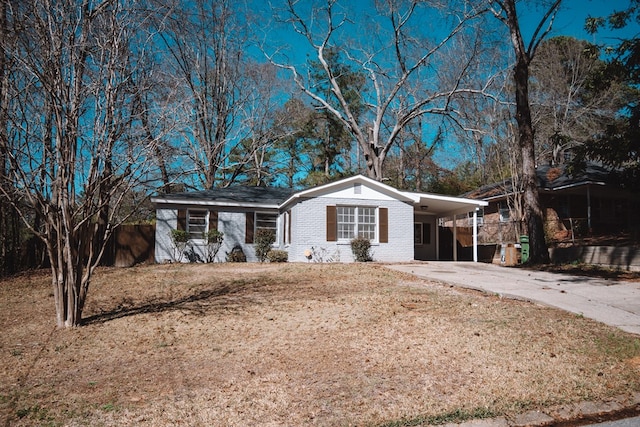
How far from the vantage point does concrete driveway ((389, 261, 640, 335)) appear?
6906 millimetres

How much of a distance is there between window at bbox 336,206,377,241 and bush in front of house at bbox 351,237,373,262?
46 cm

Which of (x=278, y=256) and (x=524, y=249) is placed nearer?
(x=524, y=249)

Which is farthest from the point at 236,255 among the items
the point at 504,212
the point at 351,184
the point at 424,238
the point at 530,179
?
the point at 504,212

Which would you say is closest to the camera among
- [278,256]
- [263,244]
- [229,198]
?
[278,256]

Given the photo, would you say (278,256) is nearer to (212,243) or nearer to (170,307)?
(212,243)

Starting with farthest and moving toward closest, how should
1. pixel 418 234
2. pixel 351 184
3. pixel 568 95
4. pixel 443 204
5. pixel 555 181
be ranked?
pixel 568 95 < pixel 555 181 < pixel 418 234 < pixel 443 204 < pixel 351 184

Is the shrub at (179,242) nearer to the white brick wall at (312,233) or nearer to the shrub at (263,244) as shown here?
the white brick wall at (312,233)

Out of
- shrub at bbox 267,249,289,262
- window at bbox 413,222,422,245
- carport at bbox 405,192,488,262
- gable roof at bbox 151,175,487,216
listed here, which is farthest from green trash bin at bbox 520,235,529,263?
shrub at bbox 267,249,289,262

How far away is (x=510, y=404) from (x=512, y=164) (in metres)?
19.5

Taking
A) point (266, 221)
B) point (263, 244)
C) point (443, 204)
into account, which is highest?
point (443, 204)

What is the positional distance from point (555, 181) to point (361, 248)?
12.2 m

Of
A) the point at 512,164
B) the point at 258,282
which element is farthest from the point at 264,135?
the point at 258,282

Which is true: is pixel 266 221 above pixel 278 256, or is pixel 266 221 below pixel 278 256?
above

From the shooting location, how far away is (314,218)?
16.6 metres
